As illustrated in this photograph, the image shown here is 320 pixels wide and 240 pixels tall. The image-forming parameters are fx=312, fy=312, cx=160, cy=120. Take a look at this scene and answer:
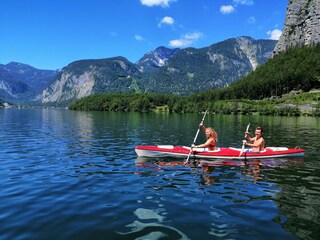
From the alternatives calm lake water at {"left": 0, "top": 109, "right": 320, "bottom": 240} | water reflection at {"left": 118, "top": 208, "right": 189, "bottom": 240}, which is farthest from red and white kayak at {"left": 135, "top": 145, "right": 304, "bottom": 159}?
water reflection at {"left": 118, "top": 208, "right": 189, "bottom": 240}

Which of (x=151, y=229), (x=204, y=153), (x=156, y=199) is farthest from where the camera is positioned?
(x=204, y=153)

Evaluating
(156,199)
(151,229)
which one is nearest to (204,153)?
(156,199)

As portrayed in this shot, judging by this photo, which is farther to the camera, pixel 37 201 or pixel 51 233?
pixel 37 201

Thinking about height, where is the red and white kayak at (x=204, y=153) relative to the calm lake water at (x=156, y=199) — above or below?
above

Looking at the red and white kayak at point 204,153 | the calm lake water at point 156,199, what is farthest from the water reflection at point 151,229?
the red and white kayak at point 204,153

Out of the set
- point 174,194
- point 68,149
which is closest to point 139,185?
point 174,194

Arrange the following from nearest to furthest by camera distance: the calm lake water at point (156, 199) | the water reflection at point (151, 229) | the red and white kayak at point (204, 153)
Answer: the water reflection at point (151, 229) < the calm lake water at point (156, 199) < the red and white kayak at point (204, 153)

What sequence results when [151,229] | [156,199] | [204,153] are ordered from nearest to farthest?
[151,229] → [156,199] → [204,153]

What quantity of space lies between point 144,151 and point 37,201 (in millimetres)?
12466

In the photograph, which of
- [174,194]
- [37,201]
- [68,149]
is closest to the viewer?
[37,201]

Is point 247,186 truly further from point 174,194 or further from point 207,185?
point 174,194

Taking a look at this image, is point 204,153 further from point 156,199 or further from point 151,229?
point 151,229

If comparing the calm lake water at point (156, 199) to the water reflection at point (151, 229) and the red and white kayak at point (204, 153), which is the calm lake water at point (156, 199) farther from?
the red and white kayak at point (204, 153)

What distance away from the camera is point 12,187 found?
16906 millimetres
